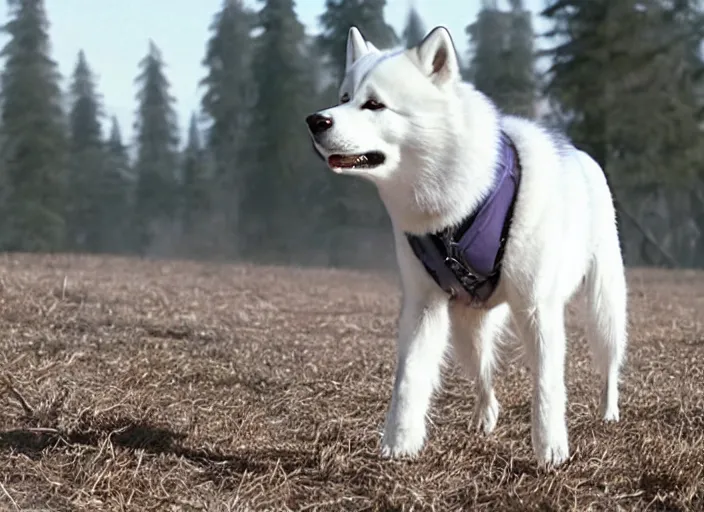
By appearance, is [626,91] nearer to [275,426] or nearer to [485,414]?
[485,414]

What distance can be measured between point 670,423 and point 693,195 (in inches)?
1082

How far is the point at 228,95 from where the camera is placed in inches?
1442

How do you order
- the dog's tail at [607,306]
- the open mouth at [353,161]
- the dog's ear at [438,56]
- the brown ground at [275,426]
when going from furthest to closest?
the dog's tail at [607,306]
the dog's ear at [438,56]
the open mouth at [353,161]
the brown ground at [275,426]

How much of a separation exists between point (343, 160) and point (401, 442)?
1.08m

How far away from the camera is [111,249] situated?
37812 millimetres

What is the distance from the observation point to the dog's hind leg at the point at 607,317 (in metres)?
3.96

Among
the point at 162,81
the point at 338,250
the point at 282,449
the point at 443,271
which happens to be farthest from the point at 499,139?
the point at 162,81

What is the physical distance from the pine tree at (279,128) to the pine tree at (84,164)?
27.1ft

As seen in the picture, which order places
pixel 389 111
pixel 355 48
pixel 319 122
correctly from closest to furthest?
pixel 319 122 → pixel 389 111 → pixel 355 48

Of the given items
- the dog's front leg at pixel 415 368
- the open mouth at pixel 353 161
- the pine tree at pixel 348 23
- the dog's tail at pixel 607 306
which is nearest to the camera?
the open mouth at pixel 353 161

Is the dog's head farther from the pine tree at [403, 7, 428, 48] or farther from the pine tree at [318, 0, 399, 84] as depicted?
the pine tree at [403, 7, 428, 48]

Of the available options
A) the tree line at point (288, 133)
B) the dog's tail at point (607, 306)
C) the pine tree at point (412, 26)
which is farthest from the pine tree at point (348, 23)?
the dog's tail at point (607, 306)

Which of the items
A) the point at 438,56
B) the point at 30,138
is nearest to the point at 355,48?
the point at 438,56

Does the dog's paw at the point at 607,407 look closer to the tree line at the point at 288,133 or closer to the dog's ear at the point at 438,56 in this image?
the dog's ear at the point at 438,56
